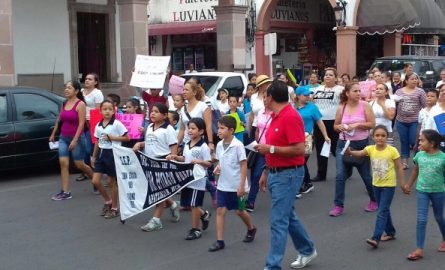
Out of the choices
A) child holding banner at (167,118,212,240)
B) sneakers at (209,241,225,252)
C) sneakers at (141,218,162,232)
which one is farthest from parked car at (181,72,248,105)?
sneakers at (209,241,225,252)

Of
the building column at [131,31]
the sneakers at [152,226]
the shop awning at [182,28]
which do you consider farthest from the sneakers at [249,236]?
Result: the shop awning at [182,28]

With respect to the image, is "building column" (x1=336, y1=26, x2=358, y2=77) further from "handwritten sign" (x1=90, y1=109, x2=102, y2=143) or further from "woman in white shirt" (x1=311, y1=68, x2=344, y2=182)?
"handwritten sign" (x1=90, y1=109, x2=102, y2=143)

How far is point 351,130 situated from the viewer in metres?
7.97

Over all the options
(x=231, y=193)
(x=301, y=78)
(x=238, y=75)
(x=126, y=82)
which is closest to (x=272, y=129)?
(x=231, y=193)

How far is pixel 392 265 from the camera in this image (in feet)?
19.8

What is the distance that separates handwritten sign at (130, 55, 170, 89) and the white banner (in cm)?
378

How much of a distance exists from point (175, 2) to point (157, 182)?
76.0ft

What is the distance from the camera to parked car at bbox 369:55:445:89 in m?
19.1

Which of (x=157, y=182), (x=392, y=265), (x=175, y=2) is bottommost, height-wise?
(x=392, y=265)

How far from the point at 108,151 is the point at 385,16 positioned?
826 inches

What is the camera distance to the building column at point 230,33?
67.5 feet

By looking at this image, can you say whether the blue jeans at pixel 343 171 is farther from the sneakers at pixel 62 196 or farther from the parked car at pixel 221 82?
the parked car at pixel 221 82

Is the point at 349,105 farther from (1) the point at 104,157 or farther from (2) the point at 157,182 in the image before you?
(1) the point at 104,157

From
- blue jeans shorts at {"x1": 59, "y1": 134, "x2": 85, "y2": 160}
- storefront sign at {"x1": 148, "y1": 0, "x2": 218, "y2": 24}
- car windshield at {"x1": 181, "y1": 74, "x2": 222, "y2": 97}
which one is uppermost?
storefront sign at {"x1": 148, "y1": 0, "x2": 218, "y2": 24}
